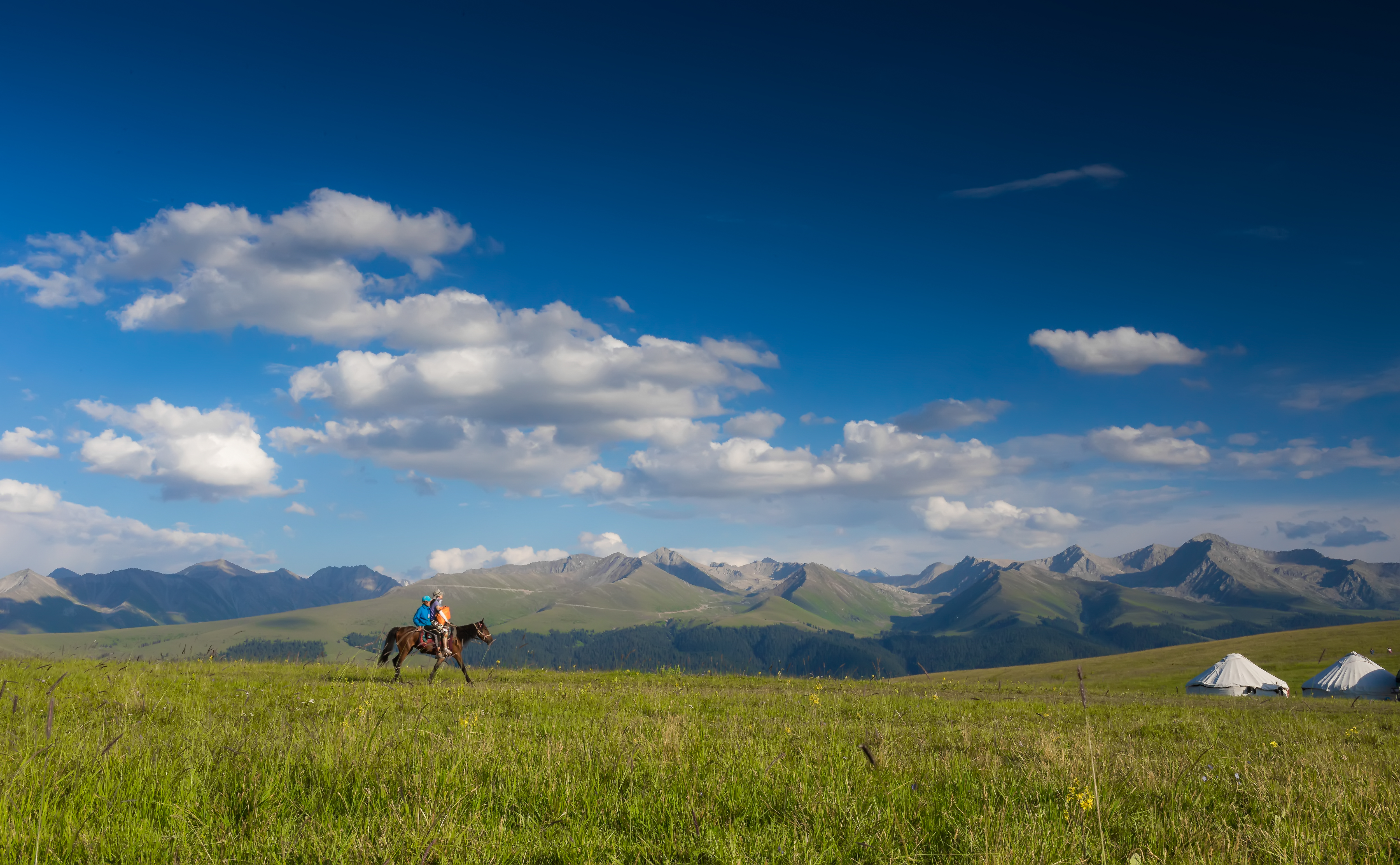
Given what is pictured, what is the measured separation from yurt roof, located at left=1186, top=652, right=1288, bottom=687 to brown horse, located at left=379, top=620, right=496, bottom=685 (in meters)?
85.4

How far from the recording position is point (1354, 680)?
73062 mm

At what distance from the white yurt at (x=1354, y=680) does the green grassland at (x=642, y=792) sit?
272 ft

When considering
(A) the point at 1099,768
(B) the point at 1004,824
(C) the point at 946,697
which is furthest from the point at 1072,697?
(B) the point at 1004,824

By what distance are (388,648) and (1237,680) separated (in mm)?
90626

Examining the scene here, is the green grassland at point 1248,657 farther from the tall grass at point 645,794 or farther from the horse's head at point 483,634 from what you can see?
the tall grass at point 645,794

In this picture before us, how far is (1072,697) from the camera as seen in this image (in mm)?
25203

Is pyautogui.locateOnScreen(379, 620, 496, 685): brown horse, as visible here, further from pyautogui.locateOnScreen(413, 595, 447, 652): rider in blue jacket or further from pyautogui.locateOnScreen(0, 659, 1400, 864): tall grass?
pyautogui.locateOnScreen(0, 659, 1400, 864): tall grass

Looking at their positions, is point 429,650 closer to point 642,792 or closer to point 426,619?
point 426,619

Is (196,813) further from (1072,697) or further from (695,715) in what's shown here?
(1072,697)

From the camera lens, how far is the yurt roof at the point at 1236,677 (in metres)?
78.2

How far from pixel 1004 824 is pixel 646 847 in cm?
251

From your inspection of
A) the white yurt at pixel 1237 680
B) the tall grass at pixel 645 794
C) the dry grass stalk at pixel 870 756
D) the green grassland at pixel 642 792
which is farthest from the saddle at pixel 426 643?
the white yurt at pixel 1237 680

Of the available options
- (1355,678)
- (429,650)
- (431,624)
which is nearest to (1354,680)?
(1355,678)

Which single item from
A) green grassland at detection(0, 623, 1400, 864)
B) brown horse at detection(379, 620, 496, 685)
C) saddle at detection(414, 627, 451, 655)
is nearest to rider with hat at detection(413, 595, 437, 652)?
saddle at detection(414, 627, 451, 655)
